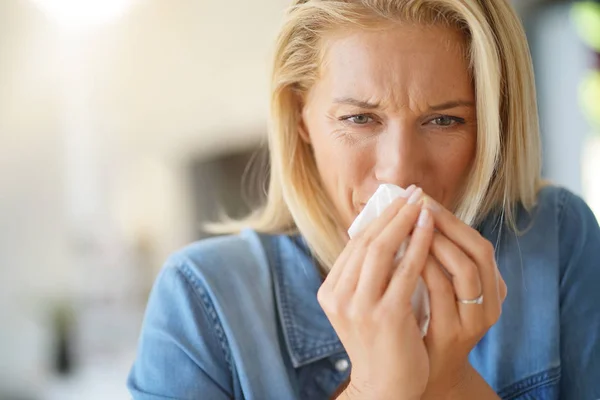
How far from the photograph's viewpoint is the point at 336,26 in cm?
82

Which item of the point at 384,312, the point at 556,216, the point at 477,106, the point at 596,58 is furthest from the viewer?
the point at 596,58

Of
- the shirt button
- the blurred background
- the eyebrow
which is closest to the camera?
the eyebrow

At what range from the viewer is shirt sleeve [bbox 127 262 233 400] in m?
0.79

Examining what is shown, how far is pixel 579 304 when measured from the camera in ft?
2.83

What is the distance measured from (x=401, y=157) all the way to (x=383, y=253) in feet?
0.43

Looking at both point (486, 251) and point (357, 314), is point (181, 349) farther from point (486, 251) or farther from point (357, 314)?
point (486, 251)

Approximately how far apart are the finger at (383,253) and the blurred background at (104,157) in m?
2.21

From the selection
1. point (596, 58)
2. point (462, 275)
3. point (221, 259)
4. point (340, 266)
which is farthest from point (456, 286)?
point (596, 58)

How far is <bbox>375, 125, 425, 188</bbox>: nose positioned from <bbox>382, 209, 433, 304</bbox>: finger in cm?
9

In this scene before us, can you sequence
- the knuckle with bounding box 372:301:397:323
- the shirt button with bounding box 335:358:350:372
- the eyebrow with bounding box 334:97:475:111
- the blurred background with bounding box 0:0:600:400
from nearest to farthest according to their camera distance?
the knuckle with bounding box 372:301:397:323
the eyebrow with bounding box 334:97:475:111
the shirt button with bounding box 335:358:350:372
the blurred background with bounding box 0:0:600:400

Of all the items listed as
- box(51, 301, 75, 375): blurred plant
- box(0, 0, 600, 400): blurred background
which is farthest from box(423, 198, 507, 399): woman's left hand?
box(51, 301, 75, 375): blurred plant

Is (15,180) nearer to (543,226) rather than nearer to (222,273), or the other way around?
(222,273)

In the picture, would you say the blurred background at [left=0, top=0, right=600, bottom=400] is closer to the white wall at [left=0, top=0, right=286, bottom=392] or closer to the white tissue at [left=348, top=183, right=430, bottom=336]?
the white wall at [left=0, top=0, right=286, bottom=392]

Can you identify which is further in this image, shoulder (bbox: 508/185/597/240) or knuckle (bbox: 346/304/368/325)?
shoulder (bbox: 508/185/597/240)
